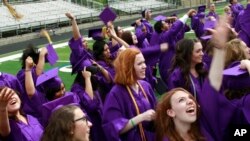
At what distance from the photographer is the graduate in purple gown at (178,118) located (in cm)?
322

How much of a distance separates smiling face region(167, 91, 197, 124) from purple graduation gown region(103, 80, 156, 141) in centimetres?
40

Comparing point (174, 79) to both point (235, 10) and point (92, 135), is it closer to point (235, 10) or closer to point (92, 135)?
Answer: point (92, 135)

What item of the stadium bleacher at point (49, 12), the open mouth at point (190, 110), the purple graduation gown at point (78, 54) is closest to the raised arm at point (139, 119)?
the open mouth at point (190, 110)

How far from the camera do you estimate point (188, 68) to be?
4.49 metres

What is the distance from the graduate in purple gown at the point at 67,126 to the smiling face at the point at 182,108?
26.3 inches

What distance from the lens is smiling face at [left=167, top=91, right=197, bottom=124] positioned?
126 inches

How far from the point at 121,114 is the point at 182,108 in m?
0.66

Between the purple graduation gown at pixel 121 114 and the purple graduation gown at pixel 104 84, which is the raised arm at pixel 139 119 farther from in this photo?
the purple graduation gown at pixel 104 84

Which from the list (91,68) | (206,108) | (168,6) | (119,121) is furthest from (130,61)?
(168,6)

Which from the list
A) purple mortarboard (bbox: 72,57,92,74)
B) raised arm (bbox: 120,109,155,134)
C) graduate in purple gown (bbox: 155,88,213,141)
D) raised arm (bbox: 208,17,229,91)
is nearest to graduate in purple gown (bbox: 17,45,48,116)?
purple mortarboard (bbox: 72,57,92,74)

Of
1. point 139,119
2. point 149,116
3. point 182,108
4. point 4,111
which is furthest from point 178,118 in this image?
point 4,111

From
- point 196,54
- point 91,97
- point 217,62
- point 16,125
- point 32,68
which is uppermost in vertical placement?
point 217,62

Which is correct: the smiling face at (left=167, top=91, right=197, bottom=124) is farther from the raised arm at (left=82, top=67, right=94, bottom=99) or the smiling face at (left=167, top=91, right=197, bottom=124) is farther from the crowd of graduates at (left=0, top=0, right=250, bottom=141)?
the raised arm at (left=82, top=67, right=94, bottom=99)

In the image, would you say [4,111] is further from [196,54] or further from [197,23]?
[197,23]
